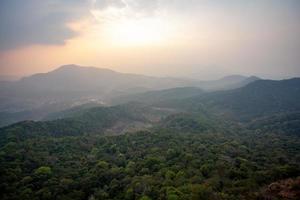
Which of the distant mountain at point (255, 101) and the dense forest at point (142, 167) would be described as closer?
the dense forest at point (142, 167)

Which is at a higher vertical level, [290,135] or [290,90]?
[290,90]

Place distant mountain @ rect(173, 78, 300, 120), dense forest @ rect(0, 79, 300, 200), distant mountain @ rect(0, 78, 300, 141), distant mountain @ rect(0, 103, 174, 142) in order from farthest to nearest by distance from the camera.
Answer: distant mountain @ rect(173, 78, 300, 120), distant mountain @ rect(0, 78, 300, 141), distant mountain @ rect(0, 103, 174, 142), dense forest @ rect(0, 79, 300, 200)

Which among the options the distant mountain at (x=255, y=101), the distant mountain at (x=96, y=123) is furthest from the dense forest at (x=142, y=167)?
the distant mountain at (x=255, y=101)

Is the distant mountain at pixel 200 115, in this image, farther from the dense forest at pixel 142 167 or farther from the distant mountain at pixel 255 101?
the dense forest at pixel 142 167

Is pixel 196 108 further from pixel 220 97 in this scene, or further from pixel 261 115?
pixel 261 115

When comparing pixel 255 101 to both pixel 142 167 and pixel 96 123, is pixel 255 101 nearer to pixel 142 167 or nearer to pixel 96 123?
pixel 96 123

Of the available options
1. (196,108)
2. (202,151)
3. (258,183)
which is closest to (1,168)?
(202,151)

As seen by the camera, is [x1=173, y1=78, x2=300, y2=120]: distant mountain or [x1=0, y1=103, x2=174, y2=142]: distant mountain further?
[x1=173, y1=78, x2=300, y2=120]: distant mountain

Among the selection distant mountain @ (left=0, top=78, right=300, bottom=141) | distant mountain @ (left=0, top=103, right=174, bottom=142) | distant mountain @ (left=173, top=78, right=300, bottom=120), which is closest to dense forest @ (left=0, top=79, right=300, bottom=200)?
distant mountain @ (left=0, top=103, right=174, bottom=142)

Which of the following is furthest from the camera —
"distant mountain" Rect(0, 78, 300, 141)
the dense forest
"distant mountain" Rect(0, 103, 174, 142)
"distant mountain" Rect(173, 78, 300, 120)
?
"distant mountain" Rect(173, 78, 300, 120)

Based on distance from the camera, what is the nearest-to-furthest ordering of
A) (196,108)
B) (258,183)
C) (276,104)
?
(258,183), (276,104), (196,108)

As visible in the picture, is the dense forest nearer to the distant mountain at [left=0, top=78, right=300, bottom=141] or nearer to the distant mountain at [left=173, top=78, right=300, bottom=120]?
the distant mountain at [left=0, top=78, right=300, bottom=141]
